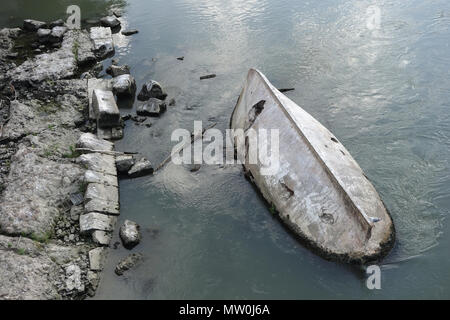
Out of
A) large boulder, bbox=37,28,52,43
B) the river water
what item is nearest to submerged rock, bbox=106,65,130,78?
the river water

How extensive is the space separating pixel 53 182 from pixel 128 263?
3071mm

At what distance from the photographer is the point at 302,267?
23.3 ft

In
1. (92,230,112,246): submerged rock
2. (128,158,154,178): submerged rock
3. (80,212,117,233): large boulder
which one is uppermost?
(128,158,154,178): submerged rock

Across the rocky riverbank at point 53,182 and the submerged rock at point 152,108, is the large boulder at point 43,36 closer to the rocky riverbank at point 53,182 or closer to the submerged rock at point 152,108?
the rocky riverbank at point 53,182

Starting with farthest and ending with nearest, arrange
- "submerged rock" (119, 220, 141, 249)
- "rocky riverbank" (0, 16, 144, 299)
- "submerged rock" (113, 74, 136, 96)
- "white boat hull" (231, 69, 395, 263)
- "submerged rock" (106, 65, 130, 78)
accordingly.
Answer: "submerged rock" (106, 65, 130, 78)
"submerged rock" (113, 74, 136, 96)
"submerged rock" (119, 220, 141, 249)
"rocky riverbank" (0, 16, 144, 299)
"white boat hull" (231, 69, 395, 263)

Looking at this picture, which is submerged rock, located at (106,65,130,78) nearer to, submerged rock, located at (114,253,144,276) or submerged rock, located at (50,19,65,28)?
submerged rock, located at (50,19,65,28)

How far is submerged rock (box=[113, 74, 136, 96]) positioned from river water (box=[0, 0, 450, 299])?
396mm

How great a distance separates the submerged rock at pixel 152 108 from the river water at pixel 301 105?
247 millimetres

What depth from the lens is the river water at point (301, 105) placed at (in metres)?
7.04

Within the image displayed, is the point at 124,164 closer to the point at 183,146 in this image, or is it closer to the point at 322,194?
the point at 183,146

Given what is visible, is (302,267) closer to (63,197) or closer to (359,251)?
(359,251)

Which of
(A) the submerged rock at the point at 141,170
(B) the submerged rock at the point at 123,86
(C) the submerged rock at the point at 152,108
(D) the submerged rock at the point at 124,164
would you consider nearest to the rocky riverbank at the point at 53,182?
(D) the submerged rock at the point at 124,164

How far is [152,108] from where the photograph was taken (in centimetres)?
1203

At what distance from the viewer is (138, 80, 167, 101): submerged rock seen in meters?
12.8
